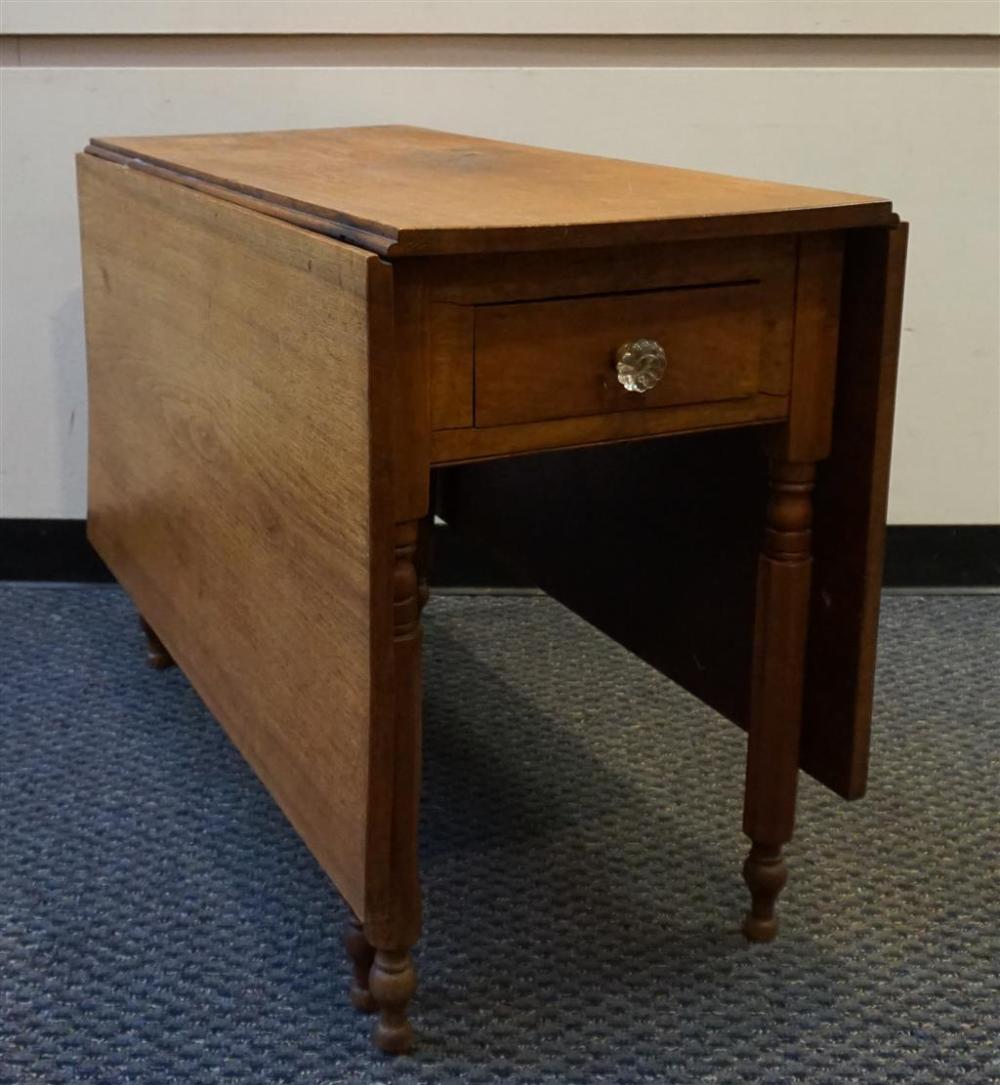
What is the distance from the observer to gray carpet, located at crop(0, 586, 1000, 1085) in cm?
109

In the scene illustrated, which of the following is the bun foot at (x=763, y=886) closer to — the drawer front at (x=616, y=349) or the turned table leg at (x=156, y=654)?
the drawer front at (x=616, y=349)

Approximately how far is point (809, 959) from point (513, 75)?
4.01 feet

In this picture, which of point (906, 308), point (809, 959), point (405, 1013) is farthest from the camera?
point (906, 308)

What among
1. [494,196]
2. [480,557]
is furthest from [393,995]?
[480,557]

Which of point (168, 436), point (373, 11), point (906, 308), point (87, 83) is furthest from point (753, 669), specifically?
point (87, 83)

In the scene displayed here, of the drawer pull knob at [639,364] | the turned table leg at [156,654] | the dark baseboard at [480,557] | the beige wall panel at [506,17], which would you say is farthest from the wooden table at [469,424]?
the dark baseboard at [480,557]

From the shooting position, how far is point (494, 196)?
1067 mm

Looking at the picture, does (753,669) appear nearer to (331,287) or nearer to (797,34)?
(331,287)

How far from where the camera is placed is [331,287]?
0.94m

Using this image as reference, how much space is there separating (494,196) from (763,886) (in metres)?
0.65

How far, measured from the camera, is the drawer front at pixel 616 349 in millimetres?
961

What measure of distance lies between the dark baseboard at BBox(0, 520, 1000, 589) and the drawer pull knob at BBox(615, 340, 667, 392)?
106cm

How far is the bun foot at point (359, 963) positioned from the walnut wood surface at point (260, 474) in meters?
0.07

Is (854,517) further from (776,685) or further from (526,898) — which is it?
(526,898)
